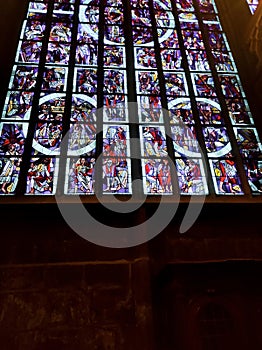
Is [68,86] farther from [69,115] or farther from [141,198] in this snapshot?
[141,198]

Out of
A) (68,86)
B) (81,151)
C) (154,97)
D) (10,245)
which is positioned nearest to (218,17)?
(154,97)

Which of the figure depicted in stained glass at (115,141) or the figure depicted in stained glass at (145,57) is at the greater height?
the figure depicted in stained glass at (145,57)

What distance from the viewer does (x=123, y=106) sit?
17.1 feet

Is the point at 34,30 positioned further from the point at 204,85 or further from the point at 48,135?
the point at 204,85

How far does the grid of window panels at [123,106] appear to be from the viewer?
4496 mm

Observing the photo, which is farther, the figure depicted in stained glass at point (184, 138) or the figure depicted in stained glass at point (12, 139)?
the figure depicted in stained glass at point (184, 138)

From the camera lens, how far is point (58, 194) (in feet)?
13.7

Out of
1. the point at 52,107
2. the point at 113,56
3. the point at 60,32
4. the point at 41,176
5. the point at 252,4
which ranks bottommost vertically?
the point at 41,176

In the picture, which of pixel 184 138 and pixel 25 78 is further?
pixel 25 78

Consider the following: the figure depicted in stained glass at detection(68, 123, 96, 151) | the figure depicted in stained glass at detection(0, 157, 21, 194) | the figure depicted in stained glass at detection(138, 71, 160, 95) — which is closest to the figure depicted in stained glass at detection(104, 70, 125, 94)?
the figure depicted in stained glass at detection(138, 71, 160, 95)

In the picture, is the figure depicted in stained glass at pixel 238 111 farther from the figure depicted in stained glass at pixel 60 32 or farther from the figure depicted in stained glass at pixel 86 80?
the figure depicted in stained glass at pixel 60 32

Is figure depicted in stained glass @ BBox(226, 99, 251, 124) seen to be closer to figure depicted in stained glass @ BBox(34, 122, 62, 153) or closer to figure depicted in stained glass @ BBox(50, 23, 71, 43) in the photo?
figure depicted in stained glass @ BBox(34, 122, 62, 153)

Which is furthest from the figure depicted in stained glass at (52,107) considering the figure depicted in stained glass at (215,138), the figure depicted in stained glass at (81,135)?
the figure depicted in stained glass at (215,138)

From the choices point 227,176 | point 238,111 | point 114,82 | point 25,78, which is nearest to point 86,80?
point 114,82
